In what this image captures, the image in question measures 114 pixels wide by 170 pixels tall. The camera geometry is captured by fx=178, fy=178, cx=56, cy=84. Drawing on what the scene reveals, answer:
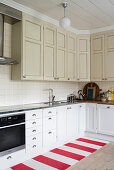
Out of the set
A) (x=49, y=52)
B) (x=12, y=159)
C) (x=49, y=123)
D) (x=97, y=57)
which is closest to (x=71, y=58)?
(x=97, y=57)

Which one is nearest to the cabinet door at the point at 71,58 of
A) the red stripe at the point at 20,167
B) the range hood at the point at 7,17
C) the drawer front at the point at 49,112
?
the drawer front at the point at 49,112

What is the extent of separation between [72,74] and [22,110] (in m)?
1.90

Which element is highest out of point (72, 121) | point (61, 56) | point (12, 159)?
point (61, 56)

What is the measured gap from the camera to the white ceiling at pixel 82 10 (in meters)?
3.09

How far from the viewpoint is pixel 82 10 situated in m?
3.40

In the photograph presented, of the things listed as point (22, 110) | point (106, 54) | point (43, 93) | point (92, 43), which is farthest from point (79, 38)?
point (22, 110)

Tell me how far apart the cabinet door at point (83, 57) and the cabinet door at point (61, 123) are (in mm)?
1210

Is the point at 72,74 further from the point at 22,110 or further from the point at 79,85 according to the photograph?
the point at 22,110

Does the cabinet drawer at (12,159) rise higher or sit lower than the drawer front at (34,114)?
lower

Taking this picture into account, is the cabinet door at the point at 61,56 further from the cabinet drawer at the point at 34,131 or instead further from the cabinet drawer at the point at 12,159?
the cabinet drawer at the point at 12,159

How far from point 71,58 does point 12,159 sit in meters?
2.60

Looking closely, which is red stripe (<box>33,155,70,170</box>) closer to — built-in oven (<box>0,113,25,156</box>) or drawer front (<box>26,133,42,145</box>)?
drawer front (<box>26,133,42,145</box>)

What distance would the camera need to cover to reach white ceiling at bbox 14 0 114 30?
10.1 feet

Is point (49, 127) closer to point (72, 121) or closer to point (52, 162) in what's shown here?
point (52, 162)
